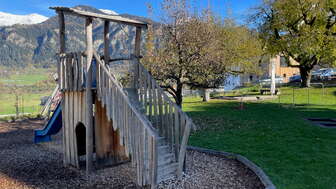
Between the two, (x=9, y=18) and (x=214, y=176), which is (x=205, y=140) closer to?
(x=214, y=176)

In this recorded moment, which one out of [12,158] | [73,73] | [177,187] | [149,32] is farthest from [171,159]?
[149,32]

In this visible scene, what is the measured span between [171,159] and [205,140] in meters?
3.69

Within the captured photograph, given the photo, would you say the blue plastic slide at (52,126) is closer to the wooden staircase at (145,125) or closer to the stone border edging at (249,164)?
the wooden staircase at (145,125)

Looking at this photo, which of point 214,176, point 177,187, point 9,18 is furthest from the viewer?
point 9,18

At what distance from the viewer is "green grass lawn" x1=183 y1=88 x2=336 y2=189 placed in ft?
20.2

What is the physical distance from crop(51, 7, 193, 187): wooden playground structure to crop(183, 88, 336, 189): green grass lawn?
2.28 m

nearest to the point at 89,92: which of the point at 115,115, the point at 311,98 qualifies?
the point at 115,115

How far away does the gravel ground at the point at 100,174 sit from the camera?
5.97 m

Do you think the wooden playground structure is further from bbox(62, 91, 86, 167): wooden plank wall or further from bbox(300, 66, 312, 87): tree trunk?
bbox(300, 66, 312, 87): tree trunk

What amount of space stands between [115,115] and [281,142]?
587 centimetres

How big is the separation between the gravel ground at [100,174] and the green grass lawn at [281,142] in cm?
72

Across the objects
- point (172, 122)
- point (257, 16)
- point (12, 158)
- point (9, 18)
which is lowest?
point (12, 158)

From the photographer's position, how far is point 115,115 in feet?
20.0

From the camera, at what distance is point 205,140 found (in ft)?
32.5
